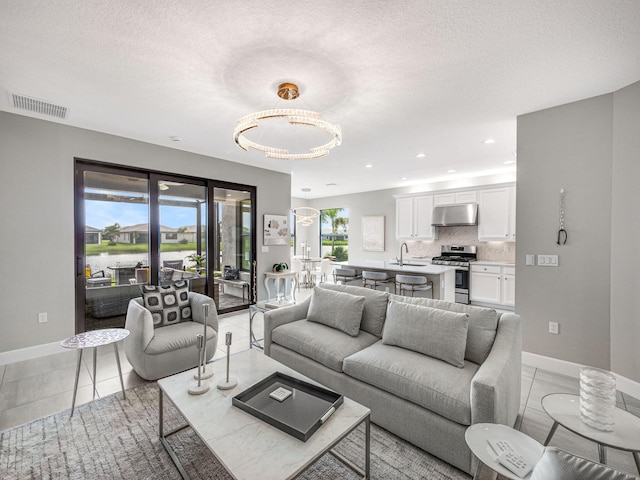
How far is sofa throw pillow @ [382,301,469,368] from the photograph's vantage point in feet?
6.66

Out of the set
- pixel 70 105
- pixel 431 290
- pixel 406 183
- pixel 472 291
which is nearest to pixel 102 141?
pixel 70 105

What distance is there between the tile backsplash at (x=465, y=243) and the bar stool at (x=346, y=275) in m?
2.88

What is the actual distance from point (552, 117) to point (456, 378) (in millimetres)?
2964

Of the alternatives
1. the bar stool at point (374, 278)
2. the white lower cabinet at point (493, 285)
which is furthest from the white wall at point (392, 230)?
the bar stool at point (374, 278)

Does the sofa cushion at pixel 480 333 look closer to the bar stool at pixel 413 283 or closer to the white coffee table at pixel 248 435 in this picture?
the white coffee table at pixel 248 435

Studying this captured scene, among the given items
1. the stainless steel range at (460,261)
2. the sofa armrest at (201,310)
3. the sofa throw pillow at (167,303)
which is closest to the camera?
the sofa throw pillow at (167,303)

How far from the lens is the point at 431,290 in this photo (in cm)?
455

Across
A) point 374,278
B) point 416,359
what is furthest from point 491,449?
point 374,278

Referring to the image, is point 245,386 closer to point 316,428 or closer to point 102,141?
point 316,428

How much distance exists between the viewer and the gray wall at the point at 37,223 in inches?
123

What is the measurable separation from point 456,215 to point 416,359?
500 centimetres

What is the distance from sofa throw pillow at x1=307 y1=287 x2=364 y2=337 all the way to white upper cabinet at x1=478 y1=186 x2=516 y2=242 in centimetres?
452

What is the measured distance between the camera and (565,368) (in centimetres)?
295

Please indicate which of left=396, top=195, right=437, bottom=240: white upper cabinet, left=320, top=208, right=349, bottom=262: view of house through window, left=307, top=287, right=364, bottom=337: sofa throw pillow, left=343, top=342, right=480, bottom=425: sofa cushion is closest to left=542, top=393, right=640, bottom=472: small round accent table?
left=343, top=342, right=480, bottom=425: sofa cushion
